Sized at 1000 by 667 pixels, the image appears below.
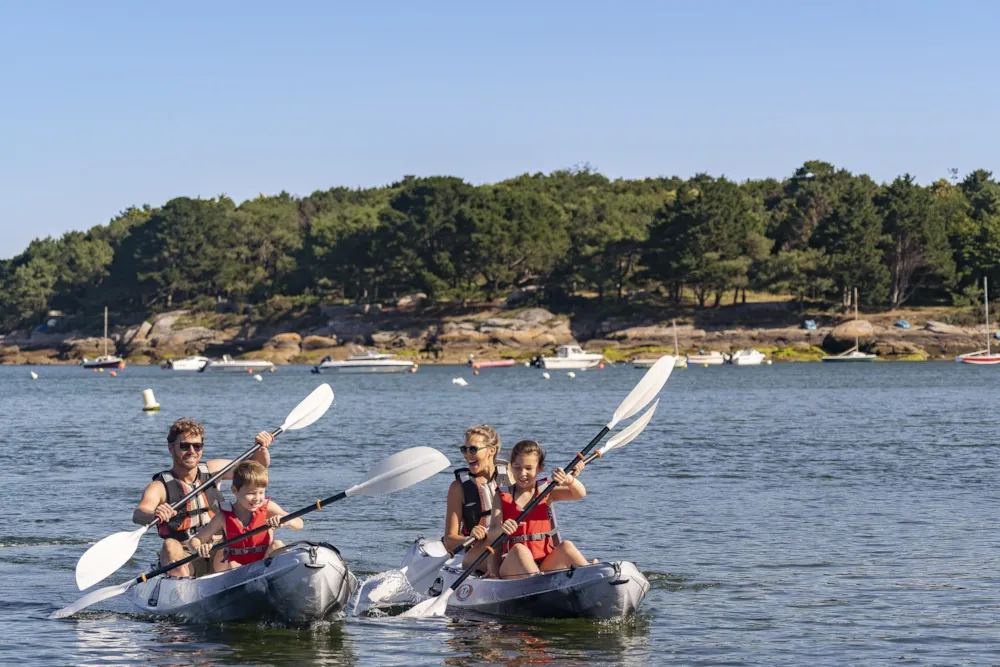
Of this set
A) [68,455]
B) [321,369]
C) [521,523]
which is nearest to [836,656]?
[521,523]

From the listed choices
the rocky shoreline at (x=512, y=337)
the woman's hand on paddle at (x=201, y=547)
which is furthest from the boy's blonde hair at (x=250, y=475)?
the rocky shoreline at (x=512, y=337)

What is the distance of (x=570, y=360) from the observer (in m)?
95.4

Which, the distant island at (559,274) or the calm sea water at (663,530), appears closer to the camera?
the calm sea water at (663,530)

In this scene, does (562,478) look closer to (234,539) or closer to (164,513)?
(234,539)

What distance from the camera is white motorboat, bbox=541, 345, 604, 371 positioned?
94.7 meters

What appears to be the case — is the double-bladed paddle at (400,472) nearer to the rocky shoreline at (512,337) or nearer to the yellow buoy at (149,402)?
the yellow buoy at (149,402)

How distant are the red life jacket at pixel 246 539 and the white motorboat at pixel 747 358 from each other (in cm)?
8632

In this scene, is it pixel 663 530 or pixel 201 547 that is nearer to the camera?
pixel 201 547

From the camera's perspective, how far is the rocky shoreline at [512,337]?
3917 inches

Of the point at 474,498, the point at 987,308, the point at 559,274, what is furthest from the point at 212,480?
the point at 559,274

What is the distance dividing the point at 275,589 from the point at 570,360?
83.6 m

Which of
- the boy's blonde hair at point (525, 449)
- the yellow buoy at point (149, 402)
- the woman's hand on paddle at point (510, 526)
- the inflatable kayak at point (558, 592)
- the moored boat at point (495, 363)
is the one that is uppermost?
the boy's blonde hair at point (525, 449)

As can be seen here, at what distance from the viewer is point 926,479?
25.0m

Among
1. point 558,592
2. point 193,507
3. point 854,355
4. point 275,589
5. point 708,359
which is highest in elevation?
point 193,507
